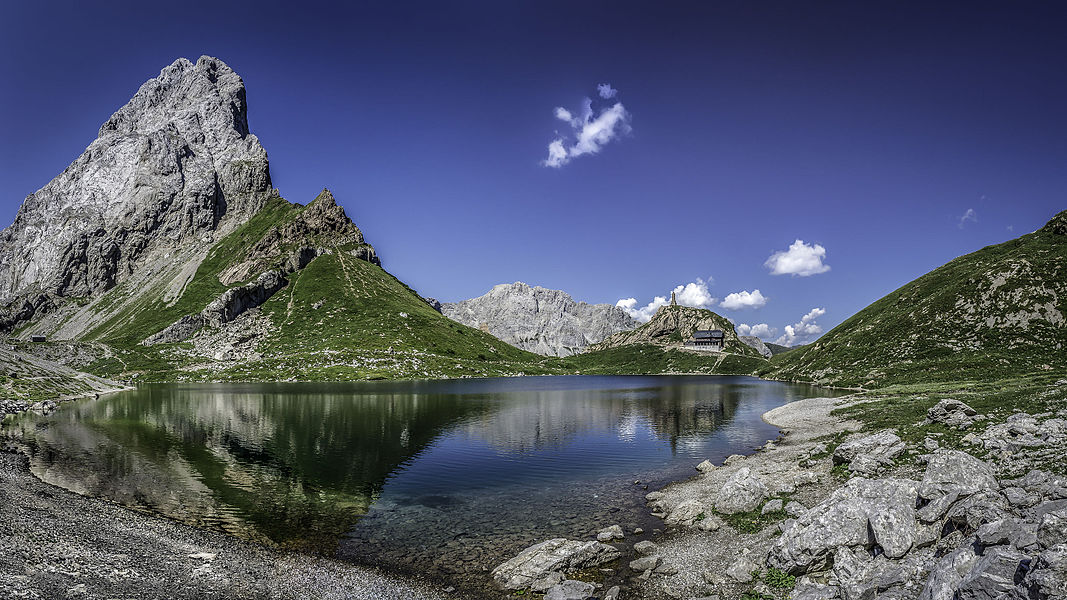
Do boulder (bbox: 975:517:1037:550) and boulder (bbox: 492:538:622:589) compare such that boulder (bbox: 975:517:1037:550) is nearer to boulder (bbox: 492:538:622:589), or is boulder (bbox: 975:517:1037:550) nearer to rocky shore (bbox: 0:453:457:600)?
boulder (bbox: 492:538:622:589)

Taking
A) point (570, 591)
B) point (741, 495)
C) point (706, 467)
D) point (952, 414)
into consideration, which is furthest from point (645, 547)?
point (952, 414)

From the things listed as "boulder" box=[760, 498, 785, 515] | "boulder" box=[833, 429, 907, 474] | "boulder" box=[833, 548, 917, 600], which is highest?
"boulder" box=[833, 429, 907, 474]

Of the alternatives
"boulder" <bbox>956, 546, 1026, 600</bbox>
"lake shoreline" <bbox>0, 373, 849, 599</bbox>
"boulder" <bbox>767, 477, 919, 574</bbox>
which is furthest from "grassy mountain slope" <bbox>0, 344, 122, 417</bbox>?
"boulder" <bbox>956, 546, 1026, 600</bbox>

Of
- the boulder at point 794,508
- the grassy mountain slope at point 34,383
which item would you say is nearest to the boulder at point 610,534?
the boulder at point 794,508

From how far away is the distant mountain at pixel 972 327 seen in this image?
358ft

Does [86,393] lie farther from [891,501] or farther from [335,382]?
[891,501]

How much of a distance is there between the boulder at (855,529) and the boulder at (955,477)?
798mm

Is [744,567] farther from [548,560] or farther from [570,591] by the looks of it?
[548,560]

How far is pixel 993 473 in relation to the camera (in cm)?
2472

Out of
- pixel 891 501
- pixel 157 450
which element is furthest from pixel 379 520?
pixel 157 450

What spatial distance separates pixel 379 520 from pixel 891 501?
31.0 meters

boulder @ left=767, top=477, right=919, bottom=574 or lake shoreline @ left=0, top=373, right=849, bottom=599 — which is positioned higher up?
boulder @ left=767, top=477, right=919, bottom=574

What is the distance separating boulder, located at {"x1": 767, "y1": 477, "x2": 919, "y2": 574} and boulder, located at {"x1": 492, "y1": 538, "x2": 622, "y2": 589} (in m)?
8.69

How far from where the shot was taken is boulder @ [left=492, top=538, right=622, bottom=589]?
25198mm
